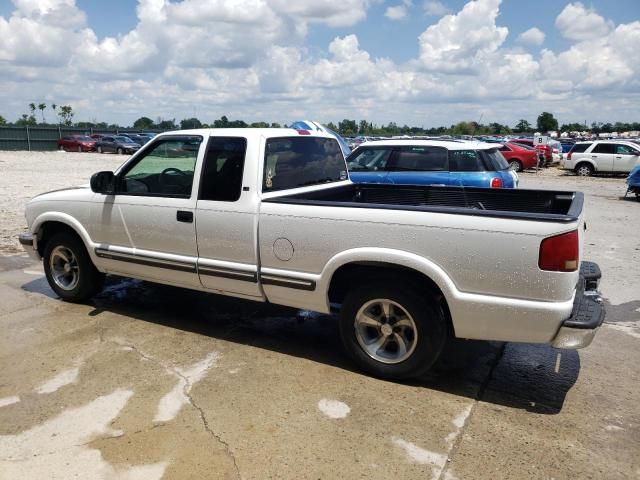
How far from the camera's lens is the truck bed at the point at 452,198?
14.0 feet

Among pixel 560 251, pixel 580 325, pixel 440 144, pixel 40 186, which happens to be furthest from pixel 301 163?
pixel 40 186

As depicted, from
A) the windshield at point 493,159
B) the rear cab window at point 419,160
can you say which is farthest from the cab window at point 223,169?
the windshield at point 493,159

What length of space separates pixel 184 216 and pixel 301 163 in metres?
1.17

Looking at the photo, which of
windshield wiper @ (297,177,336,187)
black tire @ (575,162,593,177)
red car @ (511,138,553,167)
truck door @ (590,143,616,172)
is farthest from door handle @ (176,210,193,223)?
red car @ (511,138,553,167)

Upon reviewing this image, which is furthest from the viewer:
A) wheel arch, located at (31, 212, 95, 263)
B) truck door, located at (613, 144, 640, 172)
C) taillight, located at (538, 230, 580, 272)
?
truck door, located at (613, 144, 640, 172)

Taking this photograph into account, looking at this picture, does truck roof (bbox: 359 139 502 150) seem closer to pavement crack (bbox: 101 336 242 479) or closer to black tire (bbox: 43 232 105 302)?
black tire (bbox: 43 232 105 302)

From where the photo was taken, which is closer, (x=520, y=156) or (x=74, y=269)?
(x=74, y=269)

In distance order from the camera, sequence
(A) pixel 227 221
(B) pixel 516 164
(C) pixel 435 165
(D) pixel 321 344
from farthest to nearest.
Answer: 1. (B) pixel 516 164
2. (C) pixel 435 165
3. (D) pixel 321 344
4. (A) pixel 227 221

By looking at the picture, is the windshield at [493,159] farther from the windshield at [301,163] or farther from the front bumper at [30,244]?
the front bumper at [30,244]

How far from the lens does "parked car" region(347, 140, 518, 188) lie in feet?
32.4

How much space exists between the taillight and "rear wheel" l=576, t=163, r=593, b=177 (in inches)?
947

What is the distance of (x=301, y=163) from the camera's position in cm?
496

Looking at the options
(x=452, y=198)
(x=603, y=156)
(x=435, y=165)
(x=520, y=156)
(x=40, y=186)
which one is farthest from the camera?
(x=520, y=156)

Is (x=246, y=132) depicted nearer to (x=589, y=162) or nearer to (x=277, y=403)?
(x=277, y=403)
